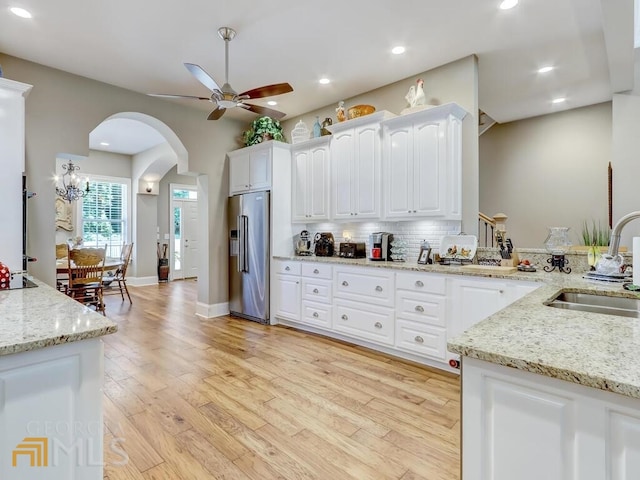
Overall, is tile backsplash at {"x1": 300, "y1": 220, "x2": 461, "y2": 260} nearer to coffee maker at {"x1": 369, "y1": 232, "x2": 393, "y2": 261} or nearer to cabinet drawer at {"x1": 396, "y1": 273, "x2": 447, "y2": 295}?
coffee maker at {"x1": 369, "y1": 232, "x2": 393, "y2": 261}

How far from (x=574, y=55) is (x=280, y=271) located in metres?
4.01

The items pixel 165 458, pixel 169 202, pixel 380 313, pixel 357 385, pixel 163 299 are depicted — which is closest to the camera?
pixel 165 458

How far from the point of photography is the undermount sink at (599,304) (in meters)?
1.64

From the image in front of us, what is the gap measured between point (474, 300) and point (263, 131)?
3.62 metres

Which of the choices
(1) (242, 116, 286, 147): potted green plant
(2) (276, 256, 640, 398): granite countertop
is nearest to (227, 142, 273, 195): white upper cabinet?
(1) (242, 116, 286, 147): potted green plant

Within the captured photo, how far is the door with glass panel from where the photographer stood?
850 cm

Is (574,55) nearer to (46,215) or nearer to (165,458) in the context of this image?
(165,458)

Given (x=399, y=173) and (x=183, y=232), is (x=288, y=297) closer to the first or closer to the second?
(x=399, y=173)

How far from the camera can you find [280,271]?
450 cm

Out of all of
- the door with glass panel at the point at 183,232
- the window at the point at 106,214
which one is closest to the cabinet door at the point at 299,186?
the door with glass panel at the point at 183,232

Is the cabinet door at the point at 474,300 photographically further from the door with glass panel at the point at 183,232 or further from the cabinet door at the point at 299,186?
the door with glass panel at the point at 183,232

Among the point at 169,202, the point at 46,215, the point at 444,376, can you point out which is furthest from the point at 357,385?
the point at 169,202

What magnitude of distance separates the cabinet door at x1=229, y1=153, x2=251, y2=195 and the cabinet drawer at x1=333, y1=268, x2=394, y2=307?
6.62 feet

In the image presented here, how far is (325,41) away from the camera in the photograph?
10.5 feet
